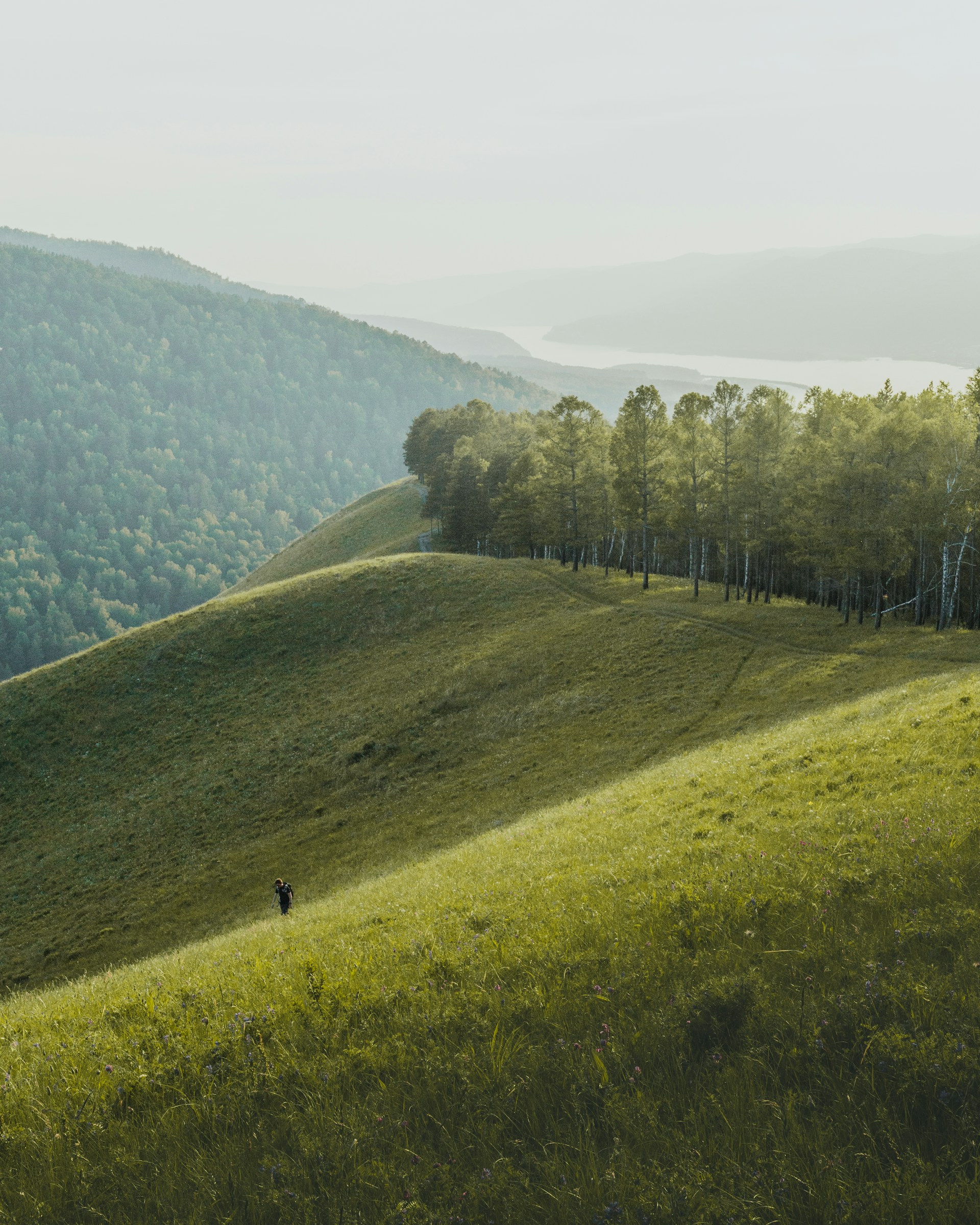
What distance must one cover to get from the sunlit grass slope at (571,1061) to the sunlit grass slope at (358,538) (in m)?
95.3

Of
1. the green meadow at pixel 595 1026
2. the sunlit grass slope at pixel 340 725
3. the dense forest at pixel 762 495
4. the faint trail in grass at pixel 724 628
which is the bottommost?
the sunlit grass slope at pixel 340 725

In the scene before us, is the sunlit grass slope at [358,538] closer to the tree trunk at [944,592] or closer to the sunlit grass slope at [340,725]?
the sunlit grass slope at [340,725]

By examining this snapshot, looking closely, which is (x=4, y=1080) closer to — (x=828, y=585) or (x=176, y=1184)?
(x=176, y=1184)

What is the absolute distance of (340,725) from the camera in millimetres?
45500

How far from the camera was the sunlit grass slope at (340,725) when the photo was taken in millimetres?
31219

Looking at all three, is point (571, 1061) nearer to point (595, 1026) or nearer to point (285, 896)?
point (595, 1026)

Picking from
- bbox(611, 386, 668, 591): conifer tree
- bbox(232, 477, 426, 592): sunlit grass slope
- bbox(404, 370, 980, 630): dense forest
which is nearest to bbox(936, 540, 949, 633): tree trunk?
bbox(404, 370, 980, 630): dense forest

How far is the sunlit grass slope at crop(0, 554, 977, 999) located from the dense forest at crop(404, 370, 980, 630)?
6690mm

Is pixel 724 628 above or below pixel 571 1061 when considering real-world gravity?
below

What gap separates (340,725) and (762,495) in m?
38.8

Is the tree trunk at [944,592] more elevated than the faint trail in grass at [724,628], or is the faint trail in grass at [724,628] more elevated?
the tree trunk at [944,592]

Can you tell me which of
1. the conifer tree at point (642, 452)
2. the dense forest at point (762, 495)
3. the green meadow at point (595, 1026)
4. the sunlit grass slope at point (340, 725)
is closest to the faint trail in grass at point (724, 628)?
the sunlit grass slope at point (340, 725)

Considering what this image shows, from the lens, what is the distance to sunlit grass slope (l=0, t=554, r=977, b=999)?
31.2 metres

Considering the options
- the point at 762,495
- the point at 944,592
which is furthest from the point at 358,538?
the point at 944,592
